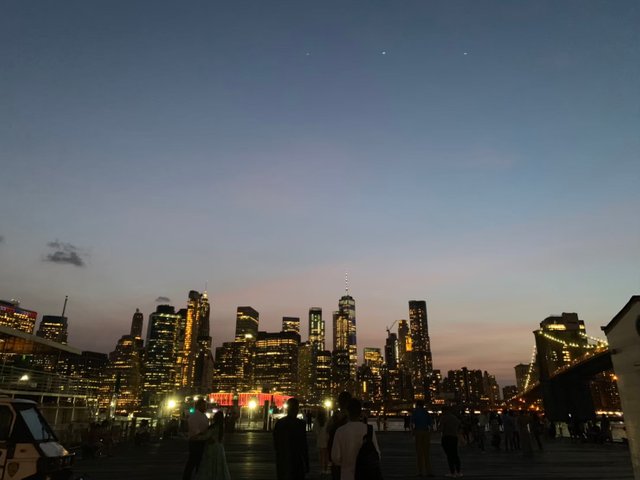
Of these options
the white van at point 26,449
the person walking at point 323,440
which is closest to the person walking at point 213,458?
the white van at point 26,449

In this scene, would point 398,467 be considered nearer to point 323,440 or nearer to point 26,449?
point 323,440

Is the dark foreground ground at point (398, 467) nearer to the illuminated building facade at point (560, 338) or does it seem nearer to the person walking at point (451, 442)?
the person walking at point (451, 442)

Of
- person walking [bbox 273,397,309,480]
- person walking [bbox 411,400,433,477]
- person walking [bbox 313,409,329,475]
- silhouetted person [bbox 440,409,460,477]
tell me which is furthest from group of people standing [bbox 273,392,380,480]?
silhouetted person [bbox 440,409,460,477]

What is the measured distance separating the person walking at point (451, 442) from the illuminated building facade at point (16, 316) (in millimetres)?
159909

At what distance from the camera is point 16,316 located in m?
178

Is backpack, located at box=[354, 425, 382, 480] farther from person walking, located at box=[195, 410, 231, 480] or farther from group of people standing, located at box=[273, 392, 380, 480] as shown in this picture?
person walking, located at box=[195, 410, 231, 480]

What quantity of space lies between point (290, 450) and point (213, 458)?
2.95m

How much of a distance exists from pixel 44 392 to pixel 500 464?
81.5 ft

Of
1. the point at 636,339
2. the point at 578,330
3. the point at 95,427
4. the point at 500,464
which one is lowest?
the point at 500,464

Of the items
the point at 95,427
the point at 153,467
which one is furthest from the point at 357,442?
the point at 95,427

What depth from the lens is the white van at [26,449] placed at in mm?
7441

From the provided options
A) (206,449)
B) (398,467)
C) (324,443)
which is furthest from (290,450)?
(398,467)

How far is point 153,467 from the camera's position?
46.6 feet

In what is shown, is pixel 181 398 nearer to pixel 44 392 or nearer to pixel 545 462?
pixel 44 392
